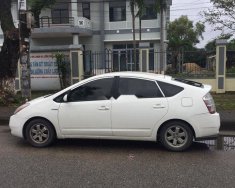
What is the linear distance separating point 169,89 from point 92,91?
4.97ft

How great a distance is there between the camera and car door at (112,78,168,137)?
6.80m

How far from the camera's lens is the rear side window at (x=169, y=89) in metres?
6.89

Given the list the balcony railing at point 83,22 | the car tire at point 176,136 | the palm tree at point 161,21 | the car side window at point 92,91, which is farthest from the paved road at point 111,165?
the balcony railing at point 83,22

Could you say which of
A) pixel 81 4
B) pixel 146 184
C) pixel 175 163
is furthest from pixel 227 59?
pixel 81 4

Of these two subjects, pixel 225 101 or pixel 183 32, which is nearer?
pixel 225 101

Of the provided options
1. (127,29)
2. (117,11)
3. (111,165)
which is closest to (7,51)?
(111,165)

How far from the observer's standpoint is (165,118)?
6.75 metres

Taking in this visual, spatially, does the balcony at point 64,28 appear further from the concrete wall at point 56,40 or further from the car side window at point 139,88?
the car side window at point 139,88

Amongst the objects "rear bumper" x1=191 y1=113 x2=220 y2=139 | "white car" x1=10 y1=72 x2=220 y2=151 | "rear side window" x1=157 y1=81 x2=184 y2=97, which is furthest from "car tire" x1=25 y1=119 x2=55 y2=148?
"rear bumper" x1=191 y1=113 x2=220 y2=139

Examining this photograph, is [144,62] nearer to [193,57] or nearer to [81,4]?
[193,57]

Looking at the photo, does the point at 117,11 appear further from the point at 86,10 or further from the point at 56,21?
the point at 56,21

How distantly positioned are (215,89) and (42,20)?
21930 millimetres

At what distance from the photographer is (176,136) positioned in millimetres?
6816

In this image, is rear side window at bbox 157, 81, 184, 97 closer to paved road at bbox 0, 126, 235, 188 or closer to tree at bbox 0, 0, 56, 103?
paved road at bbox 0, 126, 235, 188
